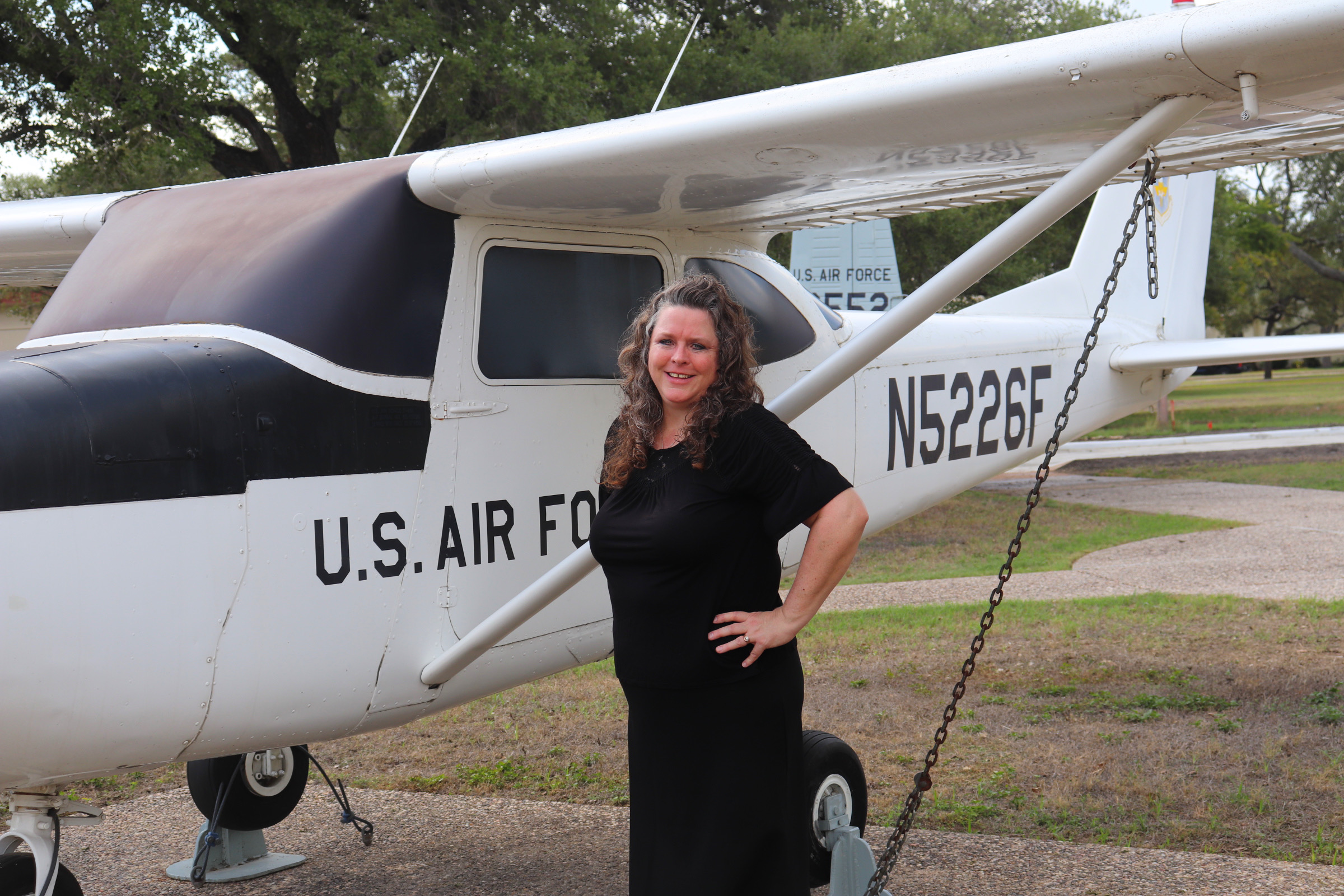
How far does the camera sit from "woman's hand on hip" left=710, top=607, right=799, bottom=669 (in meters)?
2.40

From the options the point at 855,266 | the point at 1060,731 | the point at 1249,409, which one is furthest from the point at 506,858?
the point at 1249,409

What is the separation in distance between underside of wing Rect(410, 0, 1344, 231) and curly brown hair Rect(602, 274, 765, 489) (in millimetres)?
628

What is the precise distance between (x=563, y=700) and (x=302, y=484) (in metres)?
4.06

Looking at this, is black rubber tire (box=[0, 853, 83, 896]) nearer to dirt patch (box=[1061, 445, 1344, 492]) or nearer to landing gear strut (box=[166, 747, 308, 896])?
landing gear strut (box=[166, 747, 308, 896])

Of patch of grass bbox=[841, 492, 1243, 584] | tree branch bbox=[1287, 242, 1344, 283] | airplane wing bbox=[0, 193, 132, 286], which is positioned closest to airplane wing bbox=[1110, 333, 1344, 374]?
patch of grass bbox=[841, 492, 1243, 584]

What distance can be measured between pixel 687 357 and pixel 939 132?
1.08m

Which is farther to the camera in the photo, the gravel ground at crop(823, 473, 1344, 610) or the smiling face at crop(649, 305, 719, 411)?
the gravel ground at crop(823, 473, 1344, 610)

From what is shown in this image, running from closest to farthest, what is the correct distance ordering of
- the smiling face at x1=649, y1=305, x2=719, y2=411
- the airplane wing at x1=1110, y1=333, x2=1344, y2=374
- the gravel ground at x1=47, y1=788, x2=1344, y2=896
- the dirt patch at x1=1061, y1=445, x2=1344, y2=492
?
the smiling face at x1=649, y1=305, x2=719, y2=411 → the gravel ground at x1=47, y1=788, x2=1344, y2=896 → the airplane wing at x1=1110, y1=333, x2=1344, y2=374 → the dirt patch at x1=1061, y1=445, x2=1344, y2=492

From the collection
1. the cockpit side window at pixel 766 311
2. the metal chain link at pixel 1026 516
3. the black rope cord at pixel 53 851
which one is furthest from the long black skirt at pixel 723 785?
the cockpit side window at pixel 766 311

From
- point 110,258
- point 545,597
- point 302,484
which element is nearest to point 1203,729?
point 545,597

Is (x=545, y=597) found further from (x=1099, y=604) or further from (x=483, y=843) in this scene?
(x=1099, y=604)

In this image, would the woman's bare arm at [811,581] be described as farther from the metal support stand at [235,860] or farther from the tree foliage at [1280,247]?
the tree foliage at [1280,247]

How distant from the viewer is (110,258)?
3484 millimetres

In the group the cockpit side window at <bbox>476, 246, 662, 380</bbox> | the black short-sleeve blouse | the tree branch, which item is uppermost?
the tree branch
